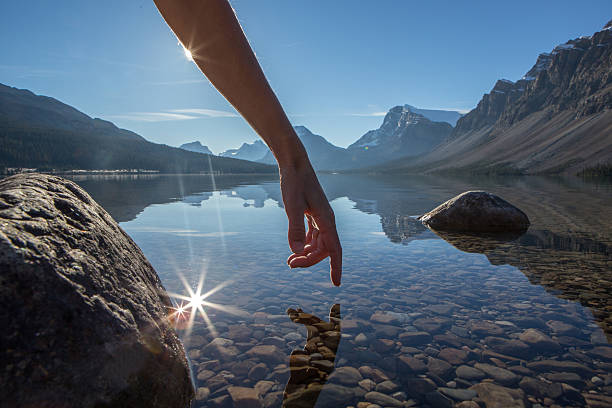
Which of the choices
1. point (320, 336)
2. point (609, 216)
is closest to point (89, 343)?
point (320, 336)

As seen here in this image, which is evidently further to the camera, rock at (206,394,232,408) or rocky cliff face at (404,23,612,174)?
rocky cliff face at (404,23,612,174)

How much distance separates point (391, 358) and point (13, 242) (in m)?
2.54

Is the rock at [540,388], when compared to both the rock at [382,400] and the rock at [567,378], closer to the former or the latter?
the rock at [567,378]

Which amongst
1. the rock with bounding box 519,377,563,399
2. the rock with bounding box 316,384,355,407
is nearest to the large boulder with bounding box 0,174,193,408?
the rock with bounding box 316,384,355,407

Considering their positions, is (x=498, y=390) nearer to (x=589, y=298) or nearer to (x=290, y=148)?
(x=290, y=148)

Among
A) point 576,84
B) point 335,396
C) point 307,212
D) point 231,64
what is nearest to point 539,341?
point 335,396

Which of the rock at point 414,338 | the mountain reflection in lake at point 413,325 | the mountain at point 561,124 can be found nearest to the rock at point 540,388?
the mountain reflection in lake at point 413,325

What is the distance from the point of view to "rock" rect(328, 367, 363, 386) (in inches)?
95.8

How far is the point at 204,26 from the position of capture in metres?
1.63

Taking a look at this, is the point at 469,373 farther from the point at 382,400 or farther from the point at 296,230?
the point at 296,230

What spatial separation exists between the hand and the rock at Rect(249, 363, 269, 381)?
0.96 m

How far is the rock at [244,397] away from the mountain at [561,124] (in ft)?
351

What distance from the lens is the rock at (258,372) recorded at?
2504mm

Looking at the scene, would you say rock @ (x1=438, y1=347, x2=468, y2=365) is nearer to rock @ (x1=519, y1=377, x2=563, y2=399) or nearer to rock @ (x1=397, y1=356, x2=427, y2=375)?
rock @ (x1=397, y1=356, x2=427, y2=375)
